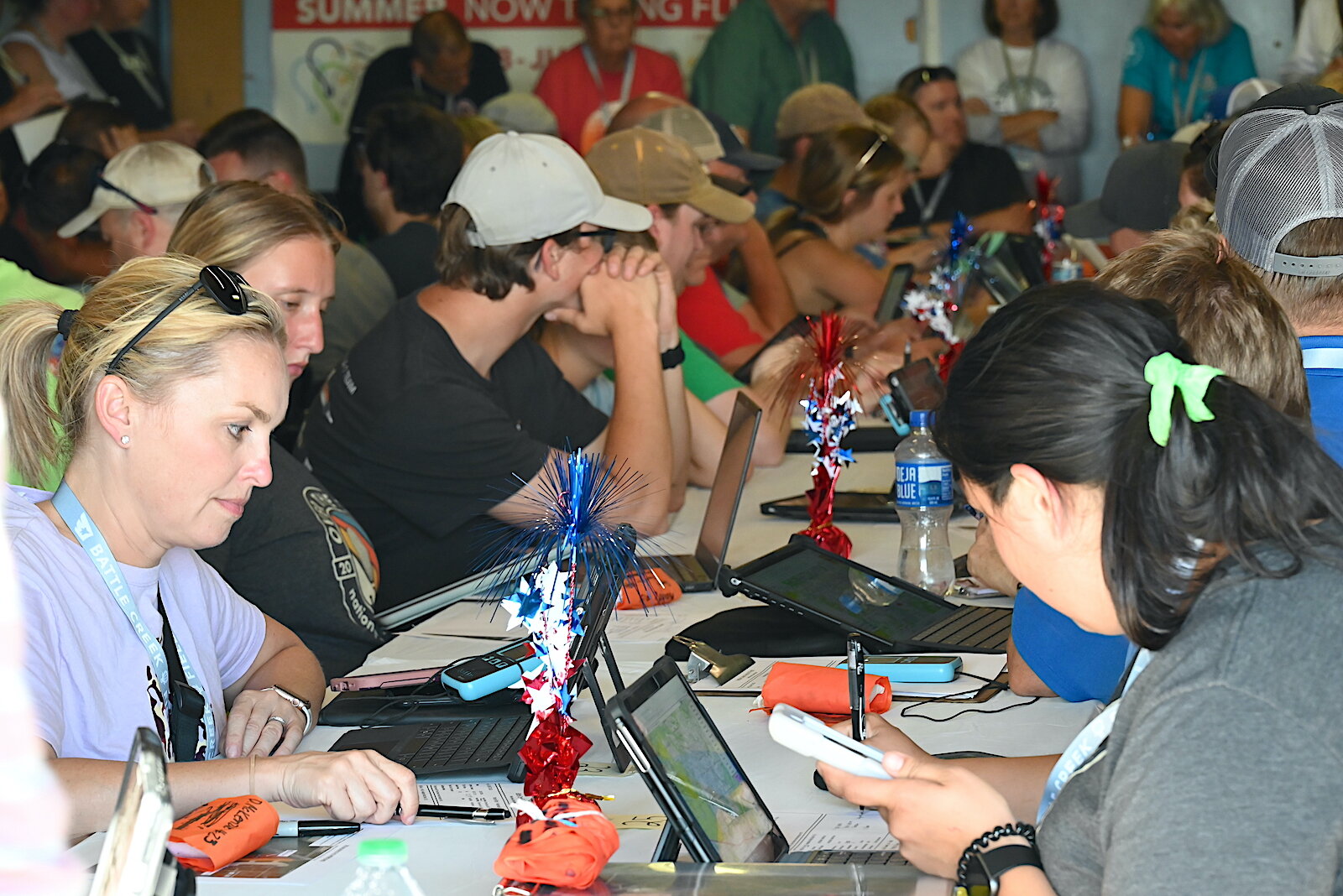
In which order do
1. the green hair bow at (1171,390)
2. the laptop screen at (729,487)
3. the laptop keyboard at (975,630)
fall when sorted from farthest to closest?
the laptop screen at (729,487) → the laptop keyboard at (975,630) → the green hair bow at (1171,390)

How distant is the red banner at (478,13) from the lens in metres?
6.47

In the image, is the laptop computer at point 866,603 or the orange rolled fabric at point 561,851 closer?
the orange rolled fabric at point 561,851

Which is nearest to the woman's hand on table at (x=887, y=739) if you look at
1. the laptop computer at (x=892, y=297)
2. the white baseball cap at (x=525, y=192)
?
the white baseball cap at (x=525, y=192)

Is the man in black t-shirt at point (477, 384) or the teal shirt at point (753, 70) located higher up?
the teal shirt at point (753, 70)

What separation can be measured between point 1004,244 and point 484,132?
1.70 metres

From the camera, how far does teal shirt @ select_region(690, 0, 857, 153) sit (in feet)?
21.2

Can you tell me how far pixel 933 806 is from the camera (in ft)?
3.59

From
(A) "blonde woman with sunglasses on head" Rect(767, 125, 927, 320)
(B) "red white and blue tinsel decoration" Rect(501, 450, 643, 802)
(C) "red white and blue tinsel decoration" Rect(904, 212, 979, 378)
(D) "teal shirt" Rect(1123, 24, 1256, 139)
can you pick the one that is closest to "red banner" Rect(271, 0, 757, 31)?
(D) "teal shirt" Rect(1123, 24, 1256, 139)

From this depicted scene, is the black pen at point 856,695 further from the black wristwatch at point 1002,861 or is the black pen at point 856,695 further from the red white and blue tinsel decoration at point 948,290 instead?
the red white and blue tinsel decoration at point 948,290

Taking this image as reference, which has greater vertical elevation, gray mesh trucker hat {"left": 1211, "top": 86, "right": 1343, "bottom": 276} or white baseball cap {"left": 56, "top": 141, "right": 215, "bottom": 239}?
gray mesh trucker hat {"left": 1211, "top": 86, "right": 1343, "bottom": 276}

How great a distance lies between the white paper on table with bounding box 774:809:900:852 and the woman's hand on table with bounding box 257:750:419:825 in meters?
0.37

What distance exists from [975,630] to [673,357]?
4.27ft

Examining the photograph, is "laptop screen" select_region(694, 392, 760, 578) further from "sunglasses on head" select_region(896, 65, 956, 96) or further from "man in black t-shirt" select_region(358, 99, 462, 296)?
"sunglasses on head" select_region(896, 65, 956, 96)

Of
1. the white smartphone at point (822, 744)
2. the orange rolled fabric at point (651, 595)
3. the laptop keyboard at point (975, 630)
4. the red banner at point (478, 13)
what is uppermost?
the red banner at point (478, 13)
